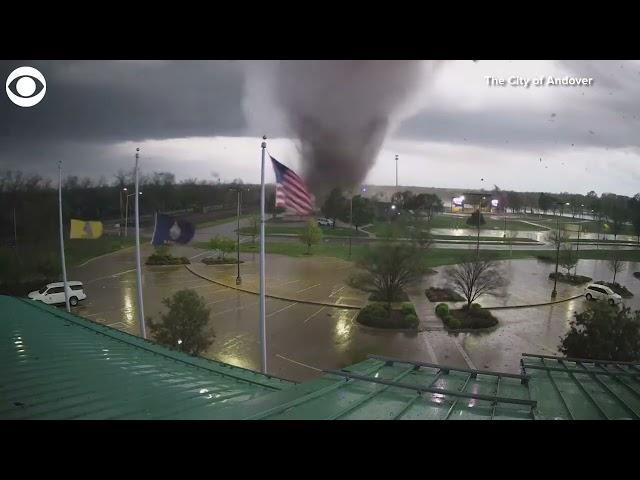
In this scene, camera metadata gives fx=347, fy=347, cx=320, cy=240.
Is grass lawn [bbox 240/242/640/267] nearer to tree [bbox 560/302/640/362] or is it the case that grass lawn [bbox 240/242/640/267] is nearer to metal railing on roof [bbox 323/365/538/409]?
tree [bbox 560/302/640/362]

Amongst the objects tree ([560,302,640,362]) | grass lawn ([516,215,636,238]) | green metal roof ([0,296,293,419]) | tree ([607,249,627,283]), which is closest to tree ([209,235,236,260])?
green metal roof ([0,296,293,419])

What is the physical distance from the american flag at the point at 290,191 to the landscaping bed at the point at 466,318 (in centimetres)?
410

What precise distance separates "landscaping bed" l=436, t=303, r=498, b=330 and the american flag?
4.10 meters

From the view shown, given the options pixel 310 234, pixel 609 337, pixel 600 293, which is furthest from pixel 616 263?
pixel 310 234

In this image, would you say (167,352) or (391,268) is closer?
(167,352)

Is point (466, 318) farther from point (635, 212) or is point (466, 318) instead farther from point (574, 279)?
point (635, 212)

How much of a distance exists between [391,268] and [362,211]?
166 inches

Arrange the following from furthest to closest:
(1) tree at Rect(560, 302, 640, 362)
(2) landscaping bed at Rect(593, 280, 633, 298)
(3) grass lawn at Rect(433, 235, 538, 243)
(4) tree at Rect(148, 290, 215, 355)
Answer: (3) grass lawn at Rect(433, 235, 538, 243)
(2) landscaping bed at Rect(593, 280, 633, 298)
(4) tree at Rect(148, 290, 215, 355)
(1) tree at Rect(560, 302, 640, 362)

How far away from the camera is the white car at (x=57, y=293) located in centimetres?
676

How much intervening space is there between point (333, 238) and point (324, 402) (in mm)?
10342

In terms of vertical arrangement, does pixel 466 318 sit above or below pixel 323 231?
below

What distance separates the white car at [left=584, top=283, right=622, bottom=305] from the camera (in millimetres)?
7637

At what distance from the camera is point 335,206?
10.6 meters

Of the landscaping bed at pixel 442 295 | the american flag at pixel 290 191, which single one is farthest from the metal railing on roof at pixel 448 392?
the landscaping bed at pixel 442 295
